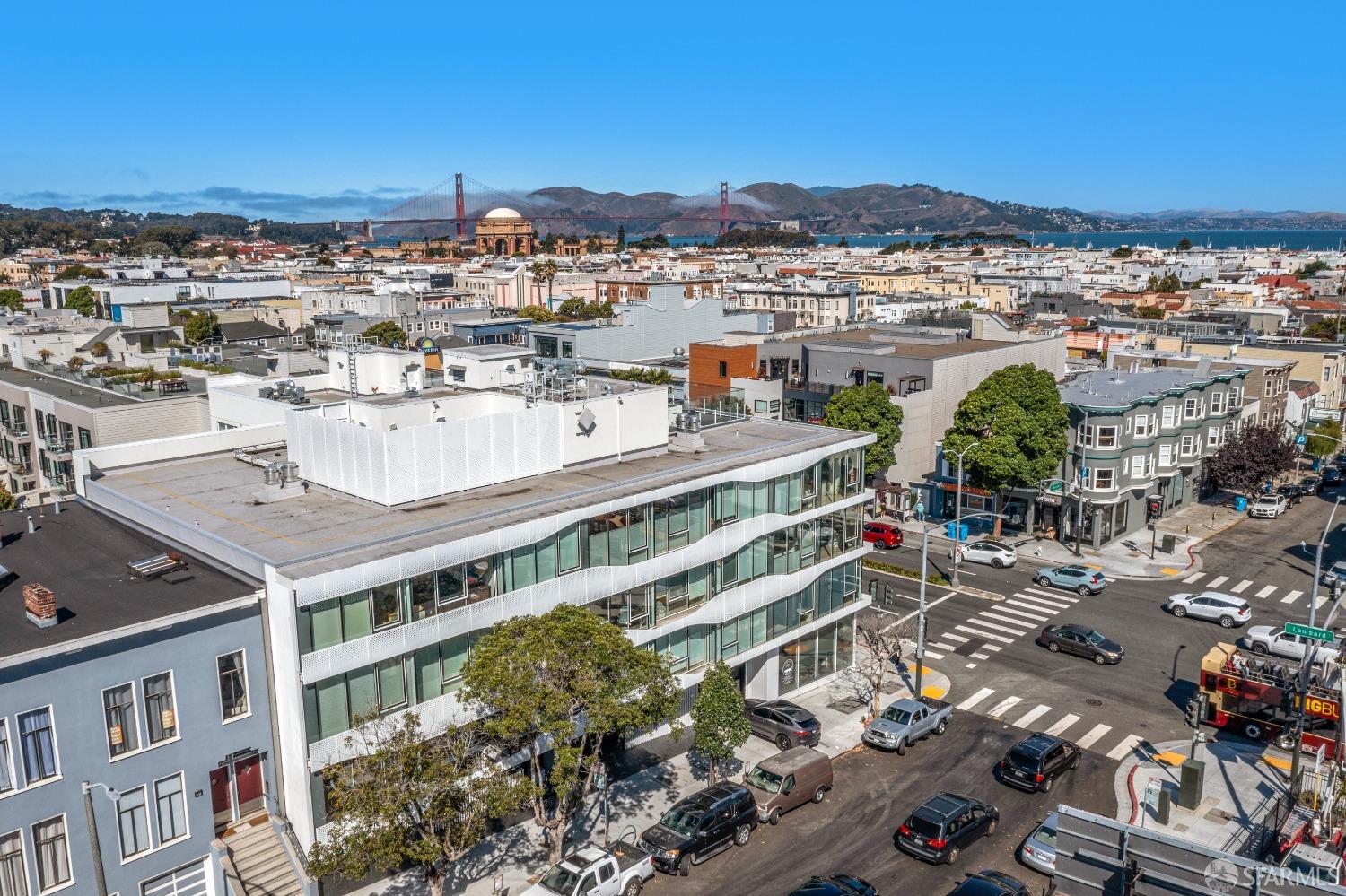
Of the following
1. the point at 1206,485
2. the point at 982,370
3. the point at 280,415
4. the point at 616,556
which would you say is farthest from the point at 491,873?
the point at 1206,485

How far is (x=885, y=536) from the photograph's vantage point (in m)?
63.7

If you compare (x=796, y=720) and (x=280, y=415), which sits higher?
(x=280, y=415)

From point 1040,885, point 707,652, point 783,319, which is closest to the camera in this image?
point 1040,885

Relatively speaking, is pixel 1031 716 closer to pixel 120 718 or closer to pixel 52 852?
pixel 120 718

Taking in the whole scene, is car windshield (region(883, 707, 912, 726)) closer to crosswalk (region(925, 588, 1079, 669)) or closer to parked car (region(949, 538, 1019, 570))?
crosswalk (region(925, 588, 1079, 669))

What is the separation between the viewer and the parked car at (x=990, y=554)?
60.3m

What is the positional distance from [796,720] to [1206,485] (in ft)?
176

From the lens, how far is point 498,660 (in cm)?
2628

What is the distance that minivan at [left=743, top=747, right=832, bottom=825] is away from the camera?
32969 mm

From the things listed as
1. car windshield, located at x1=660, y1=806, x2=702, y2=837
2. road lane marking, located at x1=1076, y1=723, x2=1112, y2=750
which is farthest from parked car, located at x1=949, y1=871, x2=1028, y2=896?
road lane marking, located at x1=1076, y1=723, x2=1112, y2=750

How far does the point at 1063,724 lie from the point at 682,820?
1785 centimetres

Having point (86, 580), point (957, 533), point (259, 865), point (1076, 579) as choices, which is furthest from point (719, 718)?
point (1076, 579)

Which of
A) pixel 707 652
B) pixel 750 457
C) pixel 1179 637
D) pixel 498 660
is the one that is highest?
pixel 750 457

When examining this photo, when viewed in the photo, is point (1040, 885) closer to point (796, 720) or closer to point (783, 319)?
point (796, 720)
